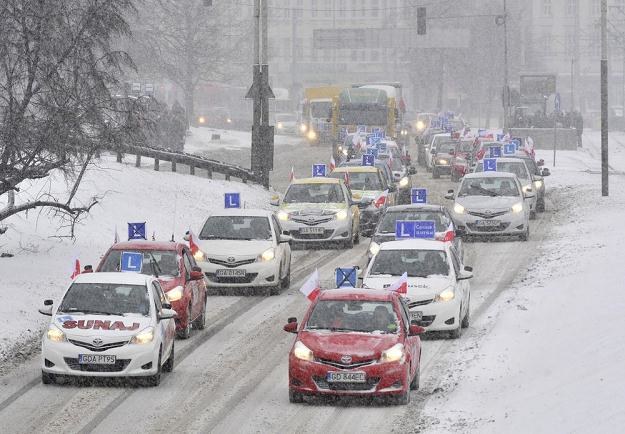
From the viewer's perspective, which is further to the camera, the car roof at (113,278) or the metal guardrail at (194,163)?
the metal guardrail at (194,163)

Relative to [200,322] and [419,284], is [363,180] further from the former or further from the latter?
[419,284]

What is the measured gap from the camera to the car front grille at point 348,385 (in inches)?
648

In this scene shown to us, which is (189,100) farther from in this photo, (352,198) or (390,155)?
(352,198)

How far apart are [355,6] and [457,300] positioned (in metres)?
150

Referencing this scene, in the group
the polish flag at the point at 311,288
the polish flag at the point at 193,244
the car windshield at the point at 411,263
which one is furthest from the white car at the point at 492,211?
the polish flag at the point at 311,288

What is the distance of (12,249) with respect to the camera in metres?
29.2

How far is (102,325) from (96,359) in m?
0.47

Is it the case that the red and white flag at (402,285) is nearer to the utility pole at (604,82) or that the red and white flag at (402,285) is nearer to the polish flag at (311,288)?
the polish flag at (311,288)

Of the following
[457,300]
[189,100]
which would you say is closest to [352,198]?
[457,300]

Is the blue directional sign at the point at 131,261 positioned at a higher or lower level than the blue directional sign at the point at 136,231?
lower

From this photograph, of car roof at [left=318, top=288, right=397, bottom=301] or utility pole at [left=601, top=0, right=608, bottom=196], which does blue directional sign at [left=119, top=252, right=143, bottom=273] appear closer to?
car roof at [left=318, top=288, right=397, bottom=301]

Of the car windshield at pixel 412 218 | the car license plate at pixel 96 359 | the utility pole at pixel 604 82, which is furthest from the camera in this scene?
the utility pole at pixel 604 82

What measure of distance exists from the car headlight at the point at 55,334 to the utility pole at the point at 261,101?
89.0 ft

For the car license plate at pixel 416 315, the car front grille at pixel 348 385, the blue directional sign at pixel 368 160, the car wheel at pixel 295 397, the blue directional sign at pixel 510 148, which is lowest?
the car wheel at pixel 295 397
